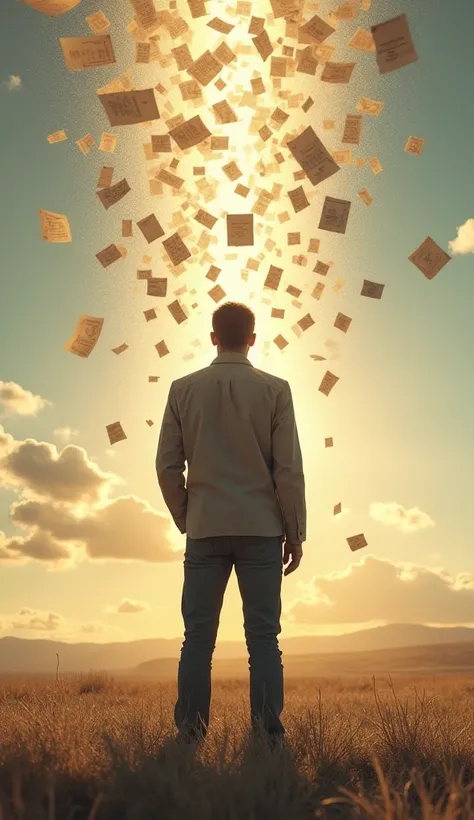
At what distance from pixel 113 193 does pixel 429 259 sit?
2266 mm

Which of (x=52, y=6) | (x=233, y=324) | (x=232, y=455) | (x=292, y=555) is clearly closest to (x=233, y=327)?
(x=233, y=324)

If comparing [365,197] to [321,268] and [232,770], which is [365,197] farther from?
[232,770]

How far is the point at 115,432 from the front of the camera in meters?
5.81

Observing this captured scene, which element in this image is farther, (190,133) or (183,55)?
(183,55)

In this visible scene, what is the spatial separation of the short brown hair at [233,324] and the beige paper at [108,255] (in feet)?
6.35

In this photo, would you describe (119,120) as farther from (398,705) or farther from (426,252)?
(398,705)

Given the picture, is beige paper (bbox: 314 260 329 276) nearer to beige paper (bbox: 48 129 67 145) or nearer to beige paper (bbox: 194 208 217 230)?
beige paper (bbox: 194 208 217 230)

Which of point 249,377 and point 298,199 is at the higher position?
point 298,199

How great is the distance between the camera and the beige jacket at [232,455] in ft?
12.3

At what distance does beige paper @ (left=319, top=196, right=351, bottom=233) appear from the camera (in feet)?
17.1

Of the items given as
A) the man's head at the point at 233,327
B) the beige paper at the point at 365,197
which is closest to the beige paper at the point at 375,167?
the beige paper at the point at 365,197

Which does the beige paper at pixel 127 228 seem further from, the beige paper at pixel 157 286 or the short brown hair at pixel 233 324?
the short brown hair at pixel 233 324

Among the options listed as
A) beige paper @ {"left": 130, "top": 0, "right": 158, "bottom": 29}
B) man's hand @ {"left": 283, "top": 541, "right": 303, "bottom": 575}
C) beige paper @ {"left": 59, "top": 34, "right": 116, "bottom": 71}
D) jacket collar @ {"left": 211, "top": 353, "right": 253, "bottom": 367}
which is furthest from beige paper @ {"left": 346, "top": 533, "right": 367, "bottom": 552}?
beige paper @ {"left": 130, "top": 0, "right": 158, "bottom": 29}

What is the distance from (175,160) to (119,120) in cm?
95
